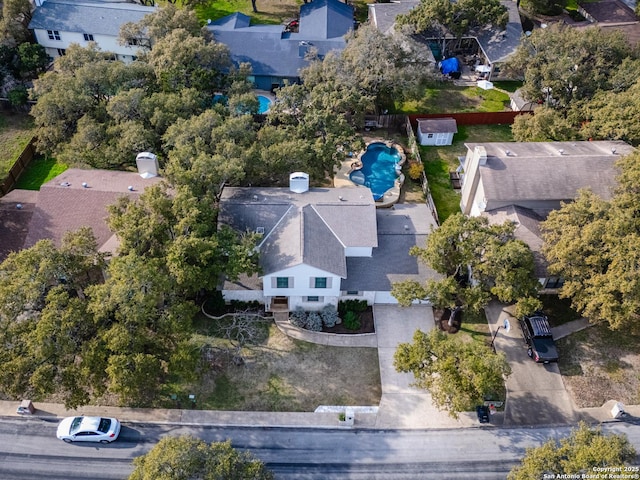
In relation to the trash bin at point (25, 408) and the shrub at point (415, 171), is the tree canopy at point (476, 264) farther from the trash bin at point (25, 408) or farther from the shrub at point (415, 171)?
the trash bin at point (25, 408)

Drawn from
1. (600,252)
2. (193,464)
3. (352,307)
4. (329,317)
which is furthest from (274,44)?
(193,464)

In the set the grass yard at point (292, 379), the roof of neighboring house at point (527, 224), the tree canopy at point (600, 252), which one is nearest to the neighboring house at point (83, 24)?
the grass yard at point (292, 379)

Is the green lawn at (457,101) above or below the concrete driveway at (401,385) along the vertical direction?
above

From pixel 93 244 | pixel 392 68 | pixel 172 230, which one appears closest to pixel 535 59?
pixel 392 68

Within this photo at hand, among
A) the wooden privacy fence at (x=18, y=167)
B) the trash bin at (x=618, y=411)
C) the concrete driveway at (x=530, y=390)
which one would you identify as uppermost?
the wooden privacy fence at (x=18, y=167)

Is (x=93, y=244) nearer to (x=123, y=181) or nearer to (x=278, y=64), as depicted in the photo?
(x=123, y=181)

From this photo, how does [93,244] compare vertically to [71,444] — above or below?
above
